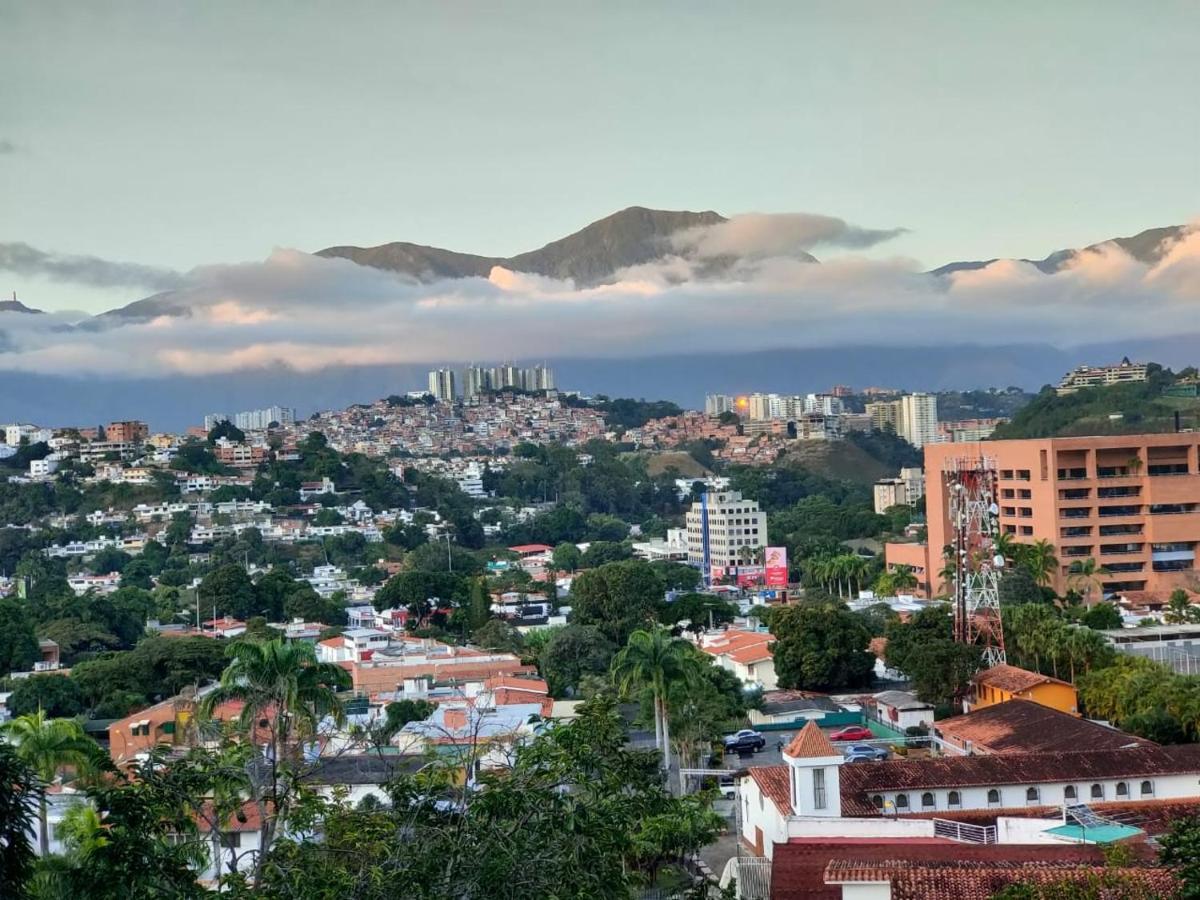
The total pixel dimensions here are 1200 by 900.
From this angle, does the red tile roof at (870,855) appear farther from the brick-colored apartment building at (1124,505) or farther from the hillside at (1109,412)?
the hillside at (1109,412)

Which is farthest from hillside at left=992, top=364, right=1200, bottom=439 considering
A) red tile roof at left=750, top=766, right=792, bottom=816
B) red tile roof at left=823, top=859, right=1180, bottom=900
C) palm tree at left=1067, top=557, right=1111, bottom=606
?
red tile roof at left=823, top=859, right=1180, bottom=900

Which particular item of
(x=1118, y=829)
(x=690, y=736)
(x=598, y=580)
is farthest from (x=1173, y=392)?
(x=1118, y=829)

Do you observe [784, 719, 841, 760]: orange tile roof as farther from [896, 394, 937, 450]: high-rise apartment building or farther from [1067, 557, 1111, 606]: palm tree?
[896, 394, 937, 450]: high-rise apartment building

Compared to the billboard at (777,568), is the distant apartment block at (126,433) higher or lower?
higher

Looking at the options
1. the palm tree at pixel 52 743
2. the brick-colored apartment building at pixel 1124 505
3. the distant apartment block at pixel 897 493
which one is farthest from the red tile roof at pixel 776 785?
the distant apartment block at pixel 897 493

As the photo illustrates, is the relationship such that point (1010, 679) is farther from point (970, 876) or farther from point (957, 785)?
point (970, 876)

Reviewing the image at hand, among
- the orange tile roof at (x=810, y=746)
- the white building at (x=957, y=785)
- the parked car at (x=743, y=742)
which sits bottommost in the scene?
the parked car at (x=743, y=742)

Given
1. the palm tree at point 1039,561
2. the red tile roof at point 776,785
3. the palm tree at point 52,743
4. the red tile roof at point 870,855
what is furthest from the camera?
the palm tree at point 1039,561

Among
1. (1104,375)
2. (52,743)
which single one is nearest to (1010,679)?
(52,743)

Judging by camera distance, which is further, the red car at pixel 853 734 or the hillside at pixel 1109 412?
the hillside at pixel 1109 412
